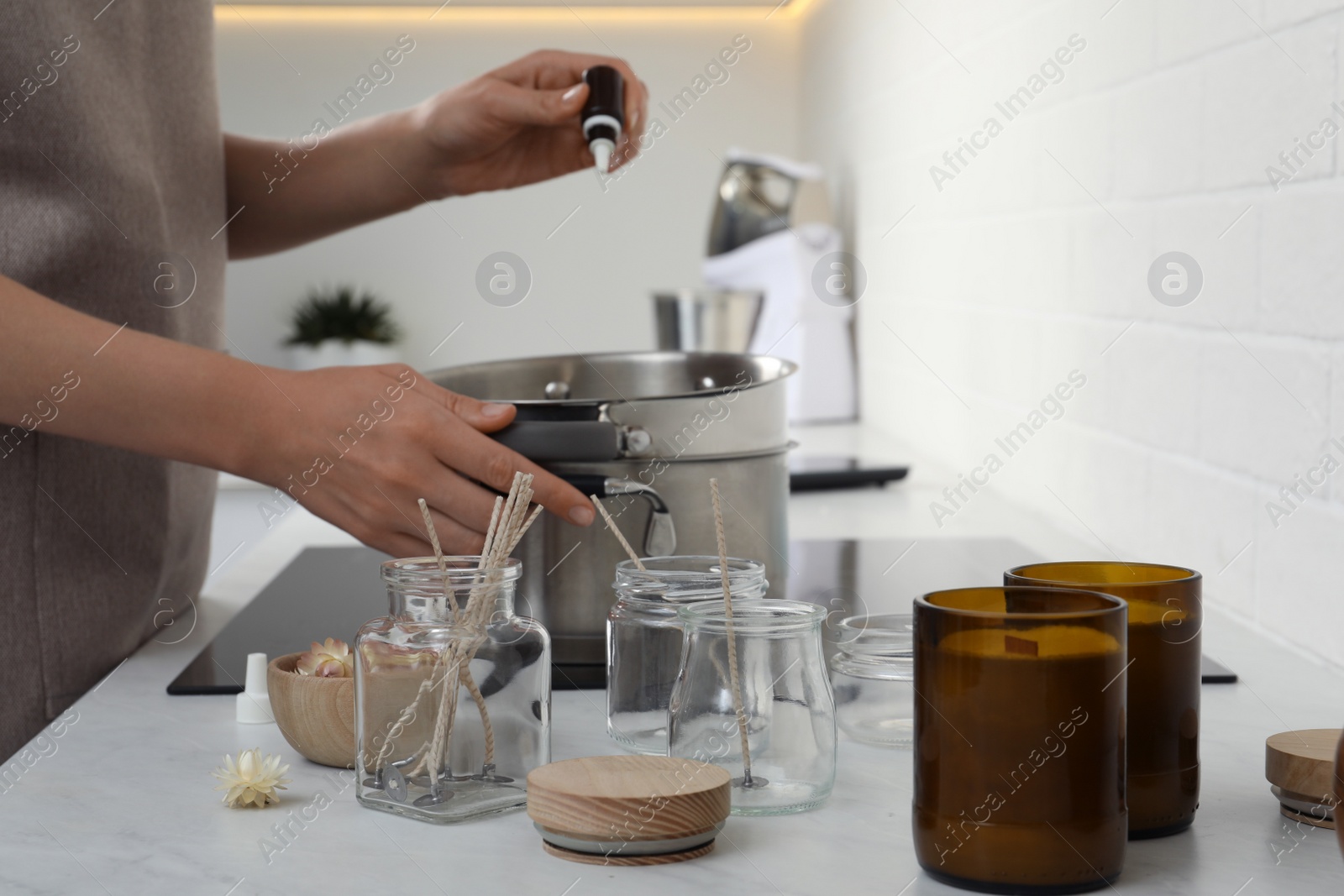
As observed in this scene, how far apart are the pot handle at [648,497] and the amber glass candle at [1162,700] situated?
25 cm

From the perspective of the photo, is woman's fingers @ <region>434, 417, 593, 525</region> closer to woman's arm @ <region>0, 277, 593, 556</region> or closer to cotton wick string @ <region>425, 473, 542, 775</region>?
woman's arm @ <region>0, 277, 593, 556</region>

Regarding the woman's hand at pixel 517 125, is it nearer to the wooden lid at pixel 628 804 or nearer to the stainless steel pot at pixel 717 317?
the wooden lid at pixel 628 804

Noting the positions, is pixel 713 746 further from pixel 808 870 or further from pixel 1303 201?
pixel 1303 201

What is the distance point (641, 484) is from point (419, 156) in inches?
21.5

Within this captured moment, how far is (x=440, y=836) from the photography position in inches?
20.3

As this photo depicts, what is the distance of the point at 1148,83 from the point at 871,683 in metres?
0.69

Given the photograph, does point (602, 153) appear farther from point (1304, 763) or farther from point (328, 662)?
point (1304, 763)

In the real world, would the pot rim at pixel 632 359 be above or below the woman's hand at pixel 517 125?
below

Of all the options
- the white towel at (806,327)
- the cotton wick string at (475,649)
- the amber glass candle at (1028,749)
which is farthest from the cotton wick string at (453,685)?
the white towel at (806,327)

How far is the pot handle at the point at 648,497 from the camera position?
716 millimetres

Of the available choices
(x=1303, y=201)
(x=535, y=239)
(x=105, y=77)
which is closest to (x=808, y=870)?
(x=1303, y=201)

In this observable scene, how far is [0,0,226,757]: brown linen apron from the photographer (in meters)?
0.80

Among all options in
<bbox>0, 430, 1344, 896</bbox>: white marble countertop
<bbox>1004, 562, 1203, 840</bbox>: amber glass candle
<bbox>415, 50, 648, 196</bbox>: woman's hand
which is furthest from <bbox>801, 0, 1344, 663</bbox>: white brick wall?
<bbox>415, 50, 648, 196</bbox>: woman's hand

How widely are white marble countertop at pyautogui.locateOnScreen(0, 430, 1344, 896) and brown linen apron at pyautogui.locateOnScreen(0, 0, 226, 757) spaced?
13 cm
